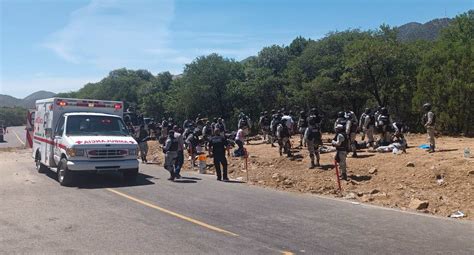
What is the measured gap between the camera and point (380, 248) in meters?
7.56

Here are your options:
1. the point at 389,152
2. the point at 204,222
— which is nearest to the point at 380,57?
the point at 389,152

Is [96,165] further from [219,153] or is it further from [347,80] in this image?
[347,80]

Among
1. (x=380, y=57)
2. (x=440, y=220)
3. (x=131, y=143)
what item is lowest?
(x=440, y=220)

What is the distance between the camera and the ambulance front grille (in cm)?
1401

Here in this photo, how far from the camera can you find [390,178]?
1488cm

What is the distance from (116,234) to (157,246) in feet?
3.77

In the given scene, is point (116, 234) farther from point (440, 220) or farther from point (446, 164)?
point (446, 164)

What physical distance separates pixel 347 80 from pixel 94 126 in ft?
107

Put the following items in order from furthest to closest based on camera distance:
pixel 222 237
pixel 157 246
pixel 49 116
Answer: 1. pixel 49 116
2. pixel 222 237
3. pixel 157 246

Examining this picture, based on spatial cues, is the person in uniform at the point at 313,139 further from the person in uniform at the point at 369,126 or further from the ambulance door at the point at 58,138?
the ambulance door at the point at 58,138

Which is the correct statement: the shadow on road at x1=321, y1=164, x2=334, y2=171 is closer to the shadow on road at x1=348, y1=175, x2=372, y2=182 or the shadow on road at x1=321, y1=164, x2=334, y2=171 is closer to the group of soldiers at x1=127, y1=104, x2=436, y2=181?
the group of soldiers at x1=127, y1=104, x2=436, y2=181

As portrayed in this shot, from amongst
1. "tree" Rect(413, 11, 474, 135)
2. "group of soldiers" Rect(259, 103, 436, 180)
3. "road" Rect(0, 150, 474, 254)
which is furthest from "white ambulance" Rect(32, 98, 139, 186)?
"tree" Rect(413, 11, 474, 135)

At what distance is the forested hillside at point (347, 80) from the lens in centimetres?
2962

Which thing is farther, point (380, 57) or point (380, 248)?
point (380, 57)
